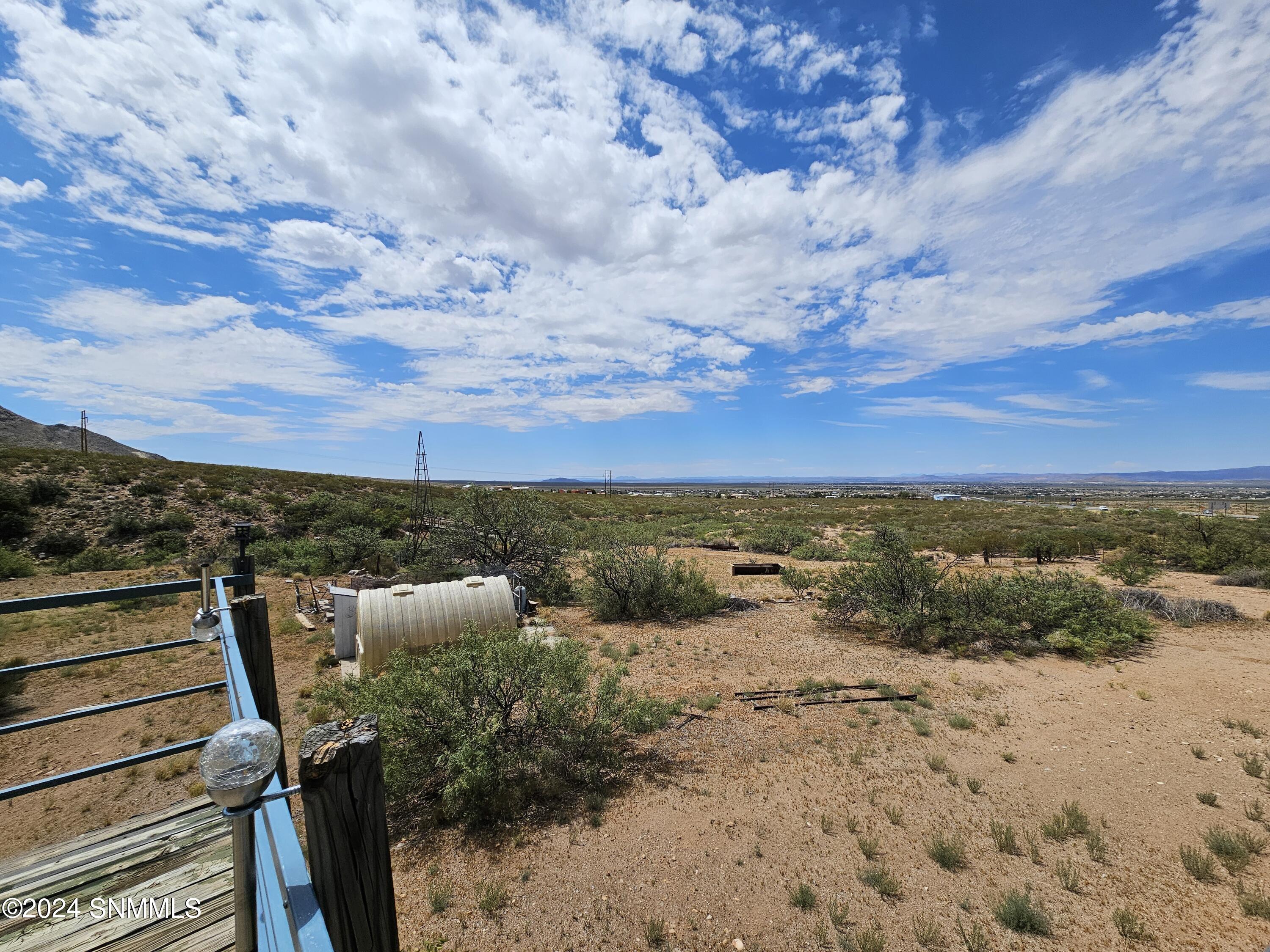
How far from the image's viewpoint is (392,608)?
33.3ft

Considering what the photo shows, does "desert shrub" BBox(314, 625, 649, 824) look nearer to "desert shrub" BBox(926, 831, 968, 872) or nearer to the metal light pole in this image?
"desert shrub" BBox(926, 831, 968, 872)

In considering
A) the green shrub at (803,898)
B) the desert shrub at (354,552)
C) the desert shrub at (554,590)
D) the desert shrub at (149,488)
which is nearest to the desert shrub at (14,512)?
the desert shrub at (149,488)

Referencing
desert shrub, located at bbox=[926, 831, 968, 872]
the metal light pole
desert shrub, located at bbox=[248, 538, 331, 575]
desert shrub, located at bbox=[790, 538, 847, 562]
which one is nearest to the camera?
the metal light pole

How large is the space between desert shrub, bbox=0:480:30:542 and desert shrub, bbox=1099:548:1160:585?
4296 centimetres

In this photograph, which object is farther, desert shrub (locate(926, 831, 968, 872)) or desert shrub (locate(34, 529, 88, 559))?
desert shrub (locate(34, 529, 88, 559))

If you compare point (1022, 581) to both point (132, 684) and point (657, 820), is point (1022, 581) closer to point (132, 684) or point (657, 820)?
point (657, 820)

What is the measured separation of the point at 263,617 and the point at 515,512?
13679 millimetres

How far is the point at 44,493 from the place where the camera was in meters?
26.0

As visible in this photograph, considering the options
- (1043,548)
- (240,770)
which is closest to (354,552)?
(240,770)

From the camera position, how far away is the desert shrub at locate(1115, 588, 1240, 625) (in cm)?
1304

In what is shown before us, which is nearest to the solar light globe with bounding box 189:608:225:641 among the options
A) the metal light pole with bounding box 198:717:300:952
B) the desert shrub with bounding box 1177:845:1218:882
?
the metal light pole with bounding box 198:717:300:952

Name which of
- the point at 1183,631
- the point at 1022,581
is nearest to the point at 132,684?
the point at 1022,581

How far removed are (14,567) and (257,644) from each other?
23647 millimetres

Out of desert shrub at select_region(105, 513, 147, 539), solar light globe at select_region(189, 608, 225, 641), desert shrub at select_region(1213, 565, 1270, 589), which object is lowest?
Answer: desert shrub at select_region(1213, 565, 1270, 589)
